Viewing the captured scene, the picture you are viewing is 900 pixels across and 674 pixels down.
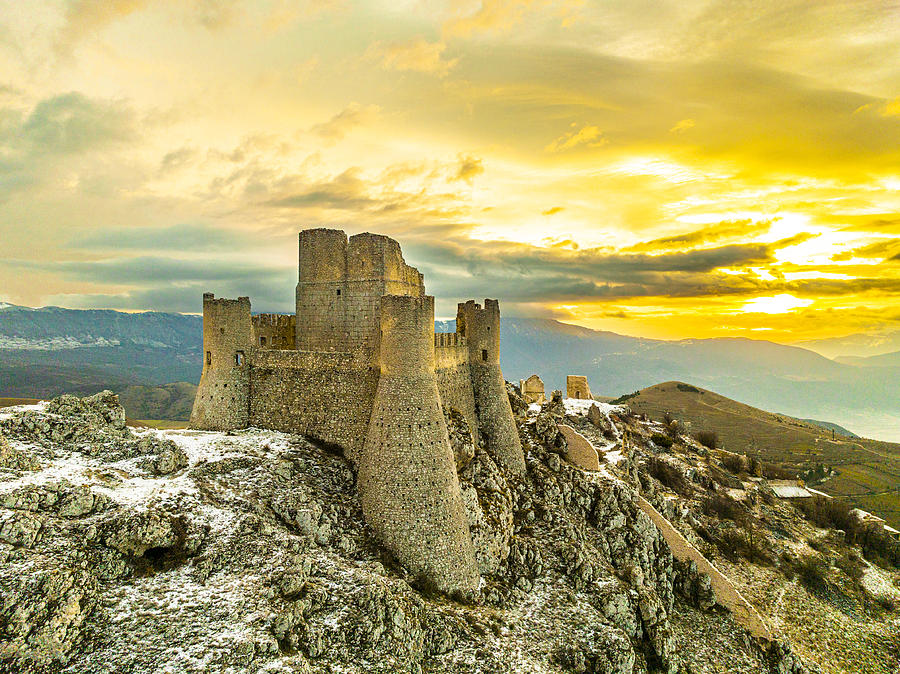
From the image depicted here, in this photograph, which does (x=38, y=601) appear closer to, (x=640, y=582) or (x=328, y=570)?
(x=328, y=570)

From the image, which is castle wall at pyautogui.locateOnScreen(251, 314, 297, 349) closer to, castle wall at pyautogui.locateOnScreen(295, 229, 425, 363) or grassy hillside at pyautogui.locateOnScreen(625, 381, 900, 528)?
castle wall at pyautogui.locateOnScreen(295, 229, 425, 363)

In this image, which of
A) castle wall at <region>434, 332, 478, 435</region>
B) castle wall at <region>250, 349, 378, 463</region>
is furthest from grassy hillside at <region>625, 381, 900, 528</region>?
castle wall at <region>250, 349, 378, 463</region>

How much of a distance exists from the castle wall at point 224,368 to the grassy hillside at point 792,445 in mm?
102160

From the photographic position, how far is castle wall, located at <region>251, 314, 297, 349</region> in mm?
33312

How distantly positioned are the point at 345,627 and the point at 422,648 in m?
4.28

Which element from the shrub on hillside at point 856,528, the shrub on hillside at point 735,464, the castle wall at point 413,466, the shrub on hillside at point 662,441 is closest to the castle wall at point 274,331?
the castle wall at point 413,466

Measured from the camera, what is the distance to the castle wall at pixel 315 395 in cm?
2941

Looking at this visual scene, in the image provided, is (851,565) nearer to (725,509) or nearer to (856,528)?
(856,528)

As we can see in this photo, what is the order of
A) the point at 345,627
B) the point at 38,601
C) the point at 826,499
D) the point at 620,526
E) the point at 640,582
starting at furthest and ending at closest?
the point at 826,499
the point at 620,526
the point at 640,582
the point at 345,627
the point at 38,601

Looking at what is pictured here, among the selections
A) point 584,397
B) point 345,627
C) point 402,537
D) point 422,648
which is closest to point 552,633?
point 422,648

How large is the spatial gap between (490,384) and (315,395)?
49.8 ft

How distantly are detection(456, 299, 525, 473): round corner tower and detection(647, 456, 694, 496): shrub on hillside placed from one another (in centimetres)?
2499

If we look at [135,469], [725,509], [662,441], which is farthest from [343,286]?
[662,441]

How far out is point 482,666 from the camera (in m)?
20.8
